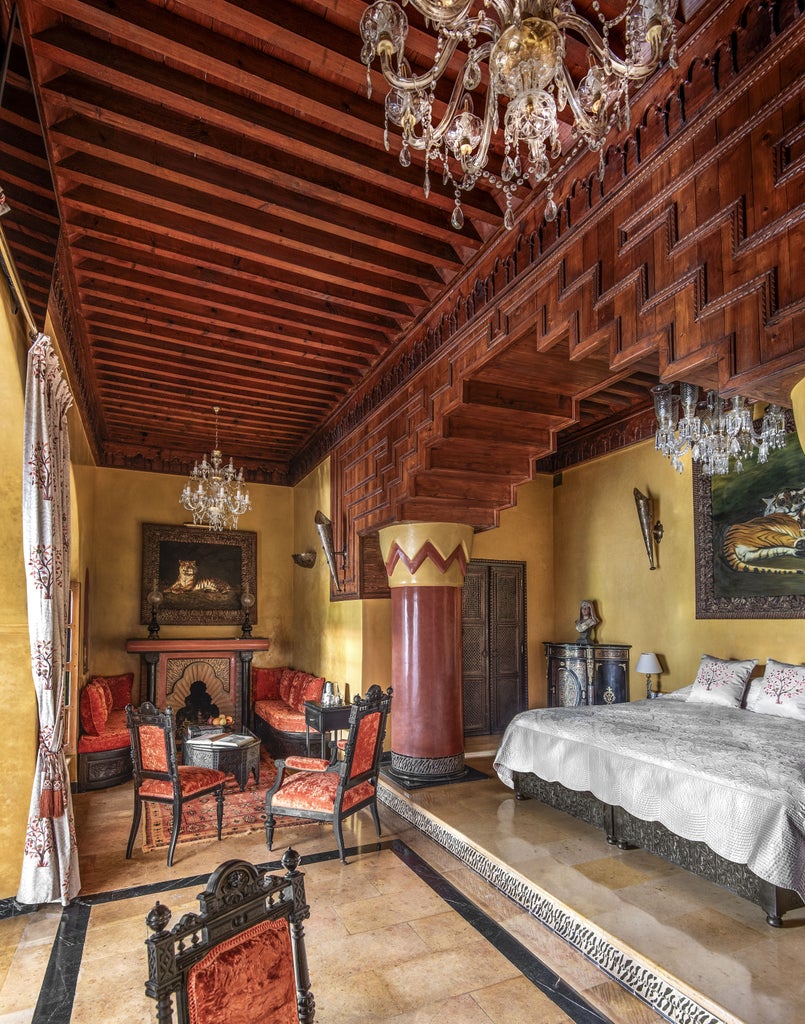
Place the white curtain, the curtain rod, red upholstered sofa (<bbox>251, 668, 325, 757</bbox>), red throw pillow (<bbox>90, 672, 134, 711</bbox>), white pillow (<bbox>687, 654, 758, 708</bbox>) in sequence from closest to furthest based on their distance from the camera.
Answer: the curtain rod, the white curtain, white pillow (<bbox>687, 654, 758, 708</bbox>), red upholstered sofa (<bbox>251, 668, 325, 757</bbox>), red throw pillow (<bbox>90, 672, 134, 711</bbox>)

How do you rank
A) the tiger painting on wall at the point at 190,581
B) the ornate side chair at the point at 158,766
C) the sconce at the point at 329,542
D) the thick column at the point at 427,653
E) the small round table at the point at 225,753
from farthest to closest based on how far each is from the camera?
the tiger painting on wall at the point at 190,581, the sconce at the point at 329,542, the thick column at the point at 427,653, the small round table at the point at 225,753, the ornate side chair at the point at 158,766

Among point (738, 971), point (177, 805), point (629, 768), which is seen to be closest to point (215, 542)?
point (177, 805)

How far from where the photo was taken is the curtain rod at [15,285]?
3102 mm

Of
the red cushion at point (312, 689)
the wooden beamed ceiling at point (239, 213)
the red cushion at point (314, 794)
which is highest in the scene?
the wooden beamed ceiling at point (239, 213)

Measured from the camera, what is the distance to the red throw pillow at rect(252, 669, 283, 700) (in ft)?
28.5

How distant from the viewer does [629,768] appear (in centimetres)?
404

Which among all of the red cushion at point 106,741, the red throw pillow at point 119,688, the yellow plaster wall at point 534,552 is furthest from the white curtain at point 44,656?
the yellow plaster wall at point 534,552

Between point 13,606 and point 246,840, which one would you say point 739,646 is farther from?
point 13,606

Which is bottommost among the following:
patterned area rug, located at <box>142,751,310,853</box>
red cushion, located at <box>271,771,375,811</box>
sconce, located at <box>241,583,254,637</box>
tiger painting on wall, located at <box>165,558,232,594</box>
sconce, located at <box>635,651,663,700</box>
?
patterned area rug, located at <box>142,751,310,853</box>

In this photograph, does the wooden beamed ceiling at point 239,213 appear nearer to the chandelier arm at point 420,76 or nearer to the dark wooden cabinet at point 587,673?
the chandelier arm at point 420,76

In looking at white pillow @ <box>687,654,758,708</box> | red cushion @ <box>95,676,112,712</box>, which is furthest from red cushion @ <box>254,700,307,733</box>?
white pillow @ <box>687,654,758,708</box>

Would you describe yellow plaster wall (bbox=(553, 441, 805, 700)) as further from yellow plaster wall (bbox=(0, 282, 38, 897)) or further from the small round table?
yellow plaster wall (bbox=(0, 282, 38, 897))

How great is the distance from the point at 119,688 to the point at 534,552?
5.57 m

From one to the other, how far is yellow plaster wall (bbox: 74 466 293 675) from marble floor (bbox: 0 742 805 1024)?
3.86m
